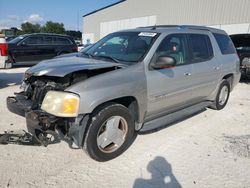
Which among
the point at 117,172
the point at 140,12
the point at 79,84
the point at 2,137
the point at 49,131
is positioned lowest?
the point at 117,172

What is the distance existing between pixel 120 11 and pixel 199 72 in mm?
31159

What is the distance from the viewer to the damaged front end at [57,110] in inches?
119

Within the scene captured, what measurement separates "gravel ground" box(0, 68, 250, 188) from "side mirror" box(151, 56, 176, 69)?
1271 mm

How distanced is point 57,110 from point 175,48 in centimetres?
233

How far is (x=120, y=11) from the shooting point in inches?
1335

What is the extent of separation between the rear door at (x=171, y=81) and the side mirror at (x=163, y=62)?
76mm

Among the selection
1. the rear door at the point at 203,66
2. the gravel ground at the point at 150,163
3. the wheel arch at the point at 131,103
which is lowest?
the gravel ground at the point at 150,163

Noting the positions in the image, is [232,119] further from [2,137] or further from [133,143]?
[2,137]

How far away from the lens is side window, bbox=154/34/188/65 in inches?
158

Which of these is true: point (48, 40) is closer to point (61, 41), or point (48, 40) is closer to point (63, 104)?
point (61, 41)

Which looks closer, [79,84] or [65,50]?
[79,84]

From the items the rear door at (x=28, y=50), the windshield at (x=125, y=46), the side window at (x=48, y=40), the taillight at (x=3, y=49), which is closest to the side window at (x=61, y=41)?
the side window at (x=48, y=40)

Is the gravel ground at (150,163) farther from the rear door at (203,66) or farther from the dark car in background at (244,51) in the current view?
the dark car in background at (244,51)

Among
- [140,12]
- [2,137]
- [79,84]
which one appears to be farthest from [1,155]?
[140,12]
